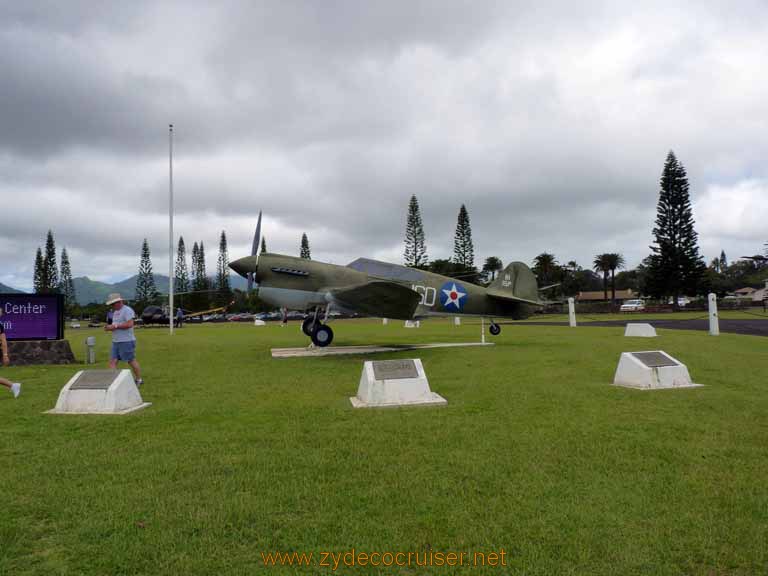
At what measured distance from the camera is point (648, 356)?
7719 millimetres

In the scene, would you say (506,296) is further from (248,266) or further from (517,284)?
(248,266)

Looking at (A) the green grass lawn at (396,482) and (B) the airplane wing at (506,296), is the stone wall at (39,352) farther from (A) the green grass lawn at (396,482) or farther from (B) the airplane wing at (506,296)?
(B) the airplane wing at (506,296)

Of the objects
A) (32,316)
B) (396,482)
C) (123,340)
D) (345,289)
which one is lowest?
(396,482)

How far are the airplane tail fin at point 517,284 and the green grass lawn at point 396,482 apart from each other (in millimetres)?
11111

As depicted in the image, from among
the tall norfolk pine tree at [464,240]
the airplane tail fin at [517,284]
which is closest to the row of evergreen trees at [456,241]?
the tall norfolk pine tree at [464,240]

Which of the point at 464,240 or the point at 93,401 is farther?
the point at 464,240

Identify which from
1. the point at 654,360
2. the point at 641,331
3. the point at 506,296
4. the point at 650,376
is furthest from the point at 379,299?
the point at 641,331

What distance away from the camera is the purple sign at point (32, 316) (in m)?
11.4

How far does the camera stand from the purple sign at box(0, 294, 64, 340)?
1143cm

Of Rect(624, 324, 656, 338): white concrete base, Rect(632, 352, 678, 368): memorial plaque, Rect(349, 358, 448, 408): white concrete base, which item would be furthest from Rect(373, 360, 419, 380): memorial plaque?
Rect(624, 324, 656, 338): white concrete base

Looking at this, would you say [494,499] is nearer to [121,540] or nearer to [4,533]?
[121,540]

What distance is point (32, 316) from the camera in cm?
1165

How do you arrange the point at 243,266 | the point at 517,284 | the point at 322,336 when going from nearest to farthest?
1. the point at 243,266
2. the point at 322,336
3. the point at 517,284

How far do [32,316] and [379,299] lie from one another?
8.75 meters
